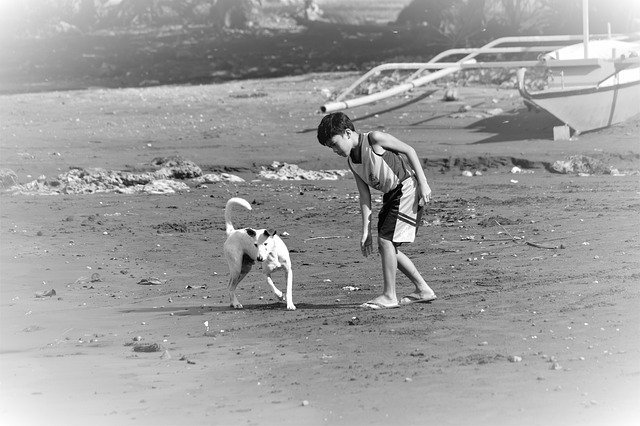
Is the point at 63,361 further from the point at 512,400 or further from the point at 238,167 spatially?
the point at 238,167

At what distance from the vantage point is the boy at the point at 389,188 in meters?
8.22

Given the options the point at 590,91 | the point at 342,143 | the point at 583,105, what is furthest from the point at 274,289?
the point at 590,91

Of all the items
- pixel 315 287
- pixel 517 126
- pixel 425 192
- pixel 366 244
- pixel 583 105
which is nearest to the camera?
pixel 425 192

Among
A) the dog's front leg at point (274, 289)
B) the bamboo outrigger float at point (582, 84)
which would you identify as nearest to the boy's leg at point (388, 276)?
the dog's front leg at point (274, 289)

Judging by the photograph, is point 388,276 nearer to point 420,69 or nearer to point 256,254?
point 256,254

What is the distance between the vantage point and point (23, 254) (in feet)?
37.4

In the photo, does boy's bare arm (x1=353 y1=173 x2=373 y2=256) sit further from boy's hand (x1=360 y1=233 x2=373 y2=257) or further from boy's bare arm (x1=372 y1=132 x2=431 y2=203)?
boy's bare arm (x1=372 y1=132 x2=431 y2=203)

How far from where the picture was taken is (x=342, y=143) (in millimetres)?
8102

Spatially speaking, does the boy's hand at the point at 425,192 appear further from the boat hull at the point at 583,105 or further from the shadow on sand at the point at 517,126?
the boat hull at the point at 583,105

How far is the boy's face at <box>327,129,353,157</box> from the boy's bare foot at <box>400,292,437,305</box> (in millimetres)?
1153

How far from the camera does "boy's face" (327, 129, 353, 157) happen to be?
8.08 meters

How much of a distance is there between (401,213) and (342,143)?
0.67m

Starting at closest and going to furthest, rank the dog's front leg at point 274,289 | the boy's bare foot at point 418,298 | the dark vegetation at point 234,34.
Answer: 1. the boy's bare foot at point 418,298
2. the dog's front leg at point 274,289
3. the dark vegetation at point 234,34

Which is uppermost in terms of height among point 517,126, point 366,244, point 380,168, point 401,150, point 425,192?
point 401,150
